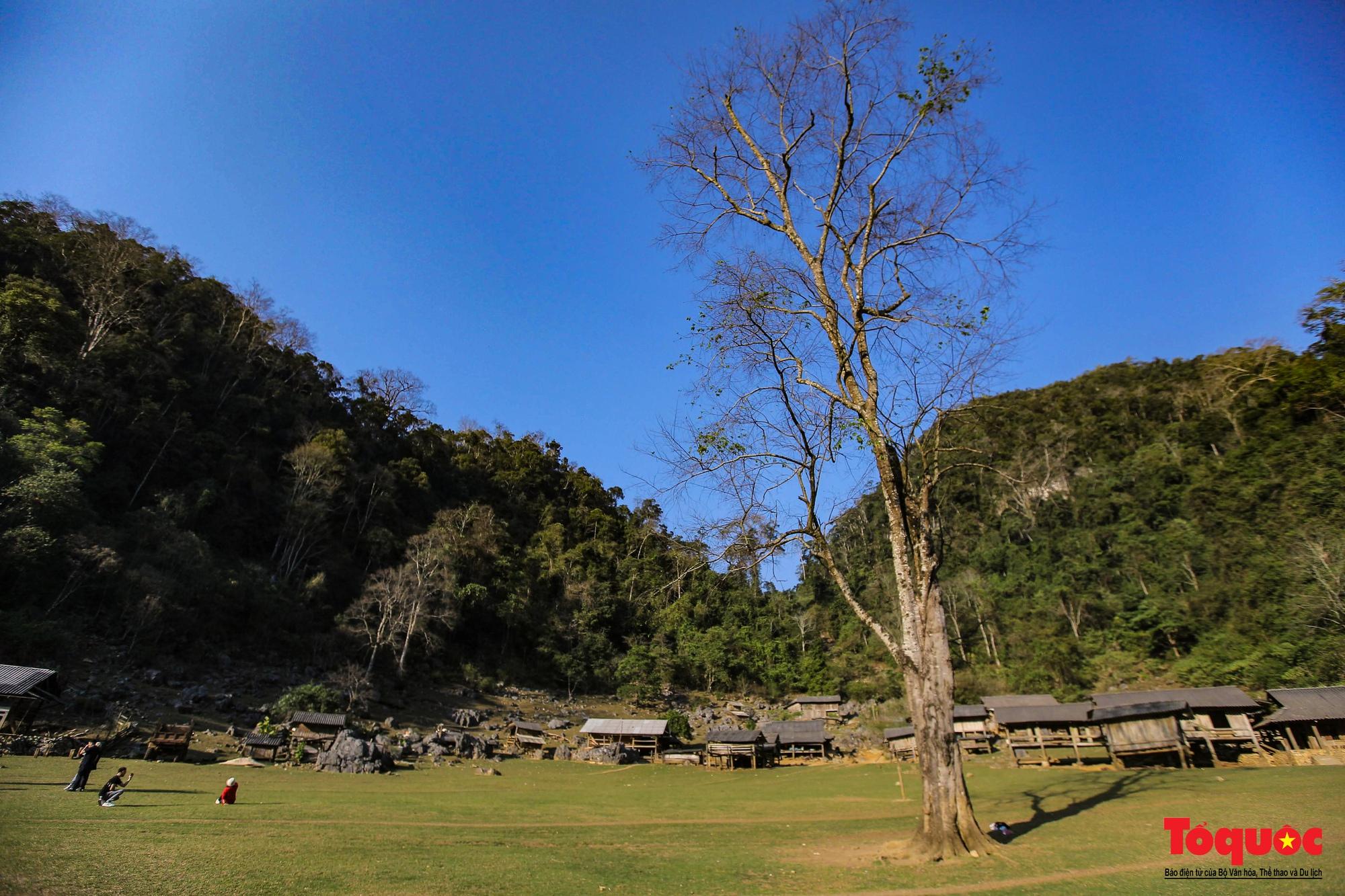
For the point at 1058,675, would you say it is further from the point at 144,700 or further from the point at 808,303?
the point at 144,700

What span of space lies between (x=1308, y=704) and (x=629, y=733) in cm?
3127

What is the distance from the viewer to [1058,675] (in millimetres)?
44938

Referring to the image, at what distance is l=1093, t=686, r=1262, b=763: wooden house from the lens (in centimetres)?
2611

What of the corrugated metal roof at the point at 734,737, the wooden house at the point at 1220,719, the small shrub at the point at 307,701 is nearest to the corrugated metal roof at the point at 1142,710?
the wooden house at the point at 1220,719

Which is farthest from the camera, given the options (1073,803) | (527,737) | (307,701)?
(527,737)

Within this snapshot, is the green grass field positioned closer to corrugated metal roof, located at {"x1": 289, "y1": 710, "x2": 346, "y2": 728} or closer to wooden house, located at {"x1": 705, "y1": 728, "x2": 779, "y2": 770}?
corrugated metal roof, located at {"x1": 289, "y1": 710, "x2": 346, "y2": 728}

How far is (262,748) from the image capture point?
74.3ft

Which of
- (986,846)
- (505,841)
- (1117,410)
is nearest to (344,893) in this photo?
(505,841)

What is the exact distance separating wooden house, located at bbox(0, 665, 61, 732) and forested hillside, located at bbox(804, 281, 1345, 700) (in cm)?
3245

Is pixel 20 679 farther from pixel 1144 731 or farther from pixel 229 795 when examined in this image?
pixel 1144 731

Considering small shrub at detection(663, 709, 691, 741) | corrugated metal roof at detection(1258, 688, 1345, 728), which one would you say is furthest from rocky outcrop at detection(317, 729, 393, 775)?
corrugated metal roof at detection(1258, 688, 1345, 728)

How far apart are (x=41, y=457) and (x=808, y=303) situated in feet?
116

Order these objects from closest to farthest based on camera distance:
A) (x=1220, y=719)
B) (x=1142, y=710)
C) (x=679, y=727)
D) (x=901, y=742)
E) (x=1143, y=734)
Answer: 1. (x=1143, y=734)
2. (x=1142, y=710)
3. (x=1220, y=719)
4. (x=901, y=742)
5. (x=679, y=727)

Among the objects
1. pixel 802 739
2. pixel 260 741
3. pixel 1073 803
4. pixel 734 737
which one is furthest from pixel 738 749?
pixel 260 741
